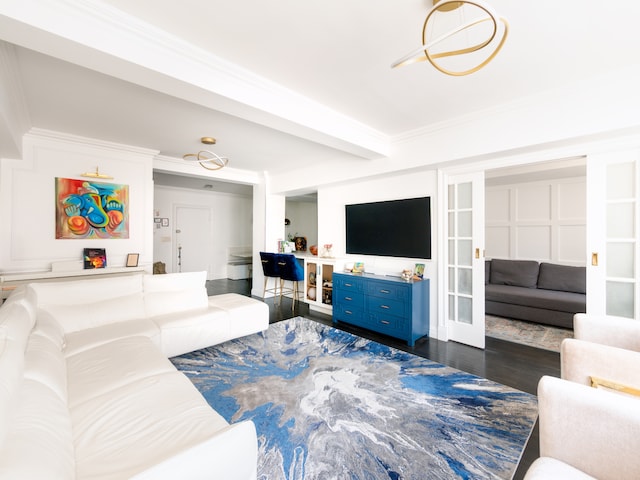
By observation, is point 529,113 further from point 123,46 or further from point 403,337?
point 123,46

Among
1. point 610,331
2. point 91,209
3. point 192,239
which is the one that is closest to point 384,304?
point 610,331

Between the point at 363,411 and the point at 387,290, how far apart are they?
1.69 m

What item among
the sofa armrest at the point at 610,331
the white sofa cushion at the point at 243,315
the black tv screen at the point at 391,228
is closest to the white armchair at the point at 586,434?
the sofa armrest at the point at 610,331

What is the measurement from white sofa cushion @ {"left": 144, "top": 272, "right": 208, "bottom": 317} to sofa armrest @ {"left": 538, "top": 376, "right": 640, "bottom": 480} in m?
3.07

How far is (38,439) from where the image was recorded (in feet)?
3.14

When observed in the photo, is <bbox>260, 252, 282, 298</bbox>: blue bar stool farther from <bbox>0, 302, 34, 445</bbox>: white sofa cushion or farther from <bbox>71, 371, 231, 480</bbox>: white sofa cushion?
<bbox>0, 302, 34, 445</bbox>: white sofa cushion

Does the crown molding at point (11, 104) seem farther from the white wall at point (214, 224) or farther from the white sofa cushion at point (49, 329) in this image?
the white wall at point (214, 224)

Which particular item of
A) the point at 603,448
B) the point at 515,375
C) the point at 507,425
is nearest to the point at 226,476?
the point at 603,448

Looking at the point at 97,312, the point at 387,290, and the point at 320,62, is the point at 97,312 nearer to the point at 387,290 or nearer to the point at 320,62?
the point at 320,62

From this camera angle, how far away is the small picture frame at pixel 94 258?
3707mm

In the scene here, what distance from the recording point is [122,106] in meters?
2.75

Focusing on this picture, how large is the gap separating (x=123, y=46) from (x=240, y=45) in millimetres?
666

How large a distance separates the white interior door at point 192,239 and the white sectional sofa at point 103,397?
4.56 meters

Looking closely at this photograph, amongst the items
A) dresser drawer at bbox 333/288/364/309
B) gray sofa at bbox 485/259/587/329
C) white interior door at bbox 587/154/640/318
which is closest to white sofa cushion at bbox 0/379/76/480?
dresser drawer at bbox 333/288/364/309
